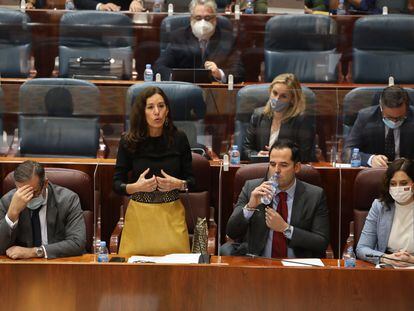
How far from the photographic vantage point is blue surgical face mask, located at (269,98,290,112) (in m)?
3.95

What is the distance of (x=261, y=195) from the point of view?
3381mm

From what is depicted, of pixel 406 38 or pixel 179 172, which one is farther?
pixel 406 38

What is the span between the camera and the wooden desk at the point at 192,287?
292 centimetres

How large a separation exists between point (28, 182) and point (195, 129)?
30.7 inches

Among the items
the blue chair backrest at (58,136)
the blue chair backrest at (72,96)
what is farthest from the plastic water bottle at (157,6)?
the blue chair backrest at (58,136)

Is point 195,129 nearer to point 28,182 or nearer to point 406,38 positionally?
point 28,182

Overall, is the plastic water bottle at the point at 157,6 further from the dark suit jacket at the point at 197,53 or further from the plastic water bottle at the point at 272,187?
the plastic water bottle at the point at 272,187

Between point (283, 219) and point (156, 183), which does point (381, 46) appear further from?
point (156, 183)

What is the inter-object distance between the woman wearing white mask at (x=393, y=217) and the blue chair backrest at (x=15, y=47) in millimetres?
2002

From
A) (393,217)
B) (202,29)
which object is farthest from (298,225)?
(202,29)

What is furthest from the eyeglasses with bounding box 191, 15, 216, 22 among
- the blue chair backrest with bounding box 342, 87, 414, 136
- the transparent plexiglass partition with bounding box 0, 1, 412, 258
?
the blue chair backrest with bounding box 342, 87, 414, 136

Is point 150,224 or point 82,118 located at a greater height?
point 82,118

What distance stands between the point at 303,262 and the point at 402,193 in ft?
1.48

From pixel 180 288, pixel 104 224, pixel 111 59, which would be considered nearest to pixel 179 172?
pixel 104 224
